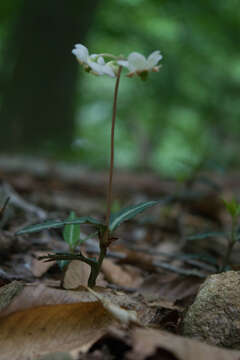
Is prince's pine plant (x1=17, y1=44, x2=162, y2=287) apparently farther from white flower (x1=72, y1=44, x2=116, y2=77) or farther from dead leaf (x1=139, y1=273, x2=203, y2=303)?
dead leaf (x1=139, y1=273, x2=203, y2=303)

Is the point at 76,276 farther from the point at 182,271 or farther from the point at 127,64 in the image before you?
the point at 127,64

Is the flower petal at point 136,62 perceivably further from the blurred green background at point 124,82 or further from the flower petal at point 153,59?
the blurred green background at point 124,82

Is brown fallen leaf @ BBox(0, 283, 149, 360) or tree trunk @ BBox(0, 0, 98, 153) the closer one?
brown fallen leaf @ BBox(0, 283, 149, 360)

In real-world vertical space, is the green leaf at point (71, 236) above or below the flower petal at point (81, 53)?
below

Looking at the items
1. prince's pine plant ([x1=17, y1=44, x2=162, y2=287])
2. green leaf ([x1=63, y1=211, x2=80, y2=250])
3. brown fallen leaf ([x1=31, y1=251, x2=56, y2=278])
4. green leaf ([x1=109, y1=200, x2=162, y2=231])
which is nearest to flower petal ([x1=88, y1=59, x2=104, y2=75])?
prince's pine plant ([x1=17, y1=44, x2=162, y2=287])

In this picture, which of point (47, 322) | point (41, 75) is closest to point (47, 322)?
point (47, 322)

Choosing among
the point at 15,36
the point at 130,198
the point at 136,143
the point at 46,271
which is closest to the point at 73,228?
the point at 46,271

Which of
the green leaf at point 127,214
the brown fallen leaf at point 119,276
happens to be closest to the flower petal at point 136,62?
the green leaf at point 127,214
